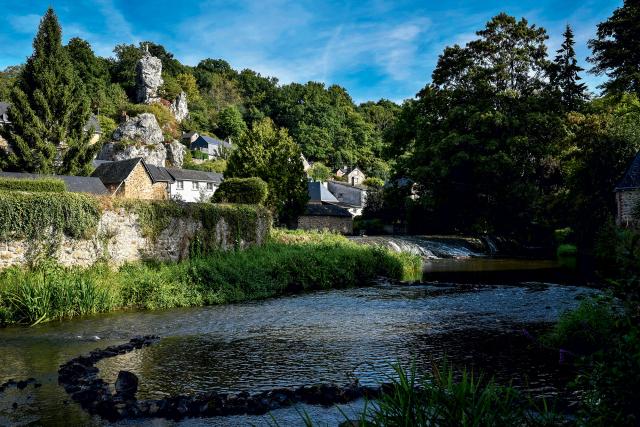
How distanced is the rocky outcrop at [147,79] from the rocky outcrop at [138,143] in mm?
18354

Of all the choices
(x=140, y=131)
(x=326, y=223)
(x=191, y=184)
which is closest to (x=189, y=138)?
(x=140, y=131)

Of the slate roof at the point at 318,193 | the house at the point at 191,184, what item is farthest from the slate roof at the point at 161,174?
the slate roof at the point at 318,193

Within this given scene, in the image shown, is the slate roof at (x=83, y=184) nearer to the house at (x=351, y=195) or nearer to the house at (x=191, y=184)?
the house at (x=191, y=184)

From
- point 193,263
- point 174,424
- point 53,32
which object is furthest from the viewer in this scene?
point 53,32

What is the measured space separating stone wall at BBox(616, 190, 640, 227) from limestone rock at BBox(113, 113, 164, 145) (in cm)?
6887

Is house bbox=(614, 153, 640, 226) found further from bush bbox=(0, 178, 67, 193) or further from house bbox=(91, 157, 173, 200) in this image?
house bbox=(91, 157, 173, 200)

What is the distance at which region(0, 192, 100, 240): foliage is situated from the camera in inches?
597

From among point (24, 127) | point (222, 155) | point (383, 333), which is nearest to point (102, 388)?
point (383, 333)

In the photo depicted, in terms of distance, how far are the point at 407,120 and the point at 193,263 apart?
106ft

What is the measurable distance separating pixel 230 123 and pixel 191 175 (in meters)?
38.8

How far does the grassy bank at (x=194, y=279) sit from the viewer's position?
1367cm

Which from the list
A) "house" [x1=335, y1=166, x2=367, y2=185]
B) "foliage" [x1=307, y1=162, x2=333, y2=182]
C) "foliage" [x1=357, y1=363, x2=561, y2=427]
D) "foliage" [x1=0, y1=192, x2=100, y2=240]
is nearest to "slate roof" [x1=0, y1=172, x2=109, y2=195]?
"foliage" [x1=0, y1=192, x2=100, y2=240]

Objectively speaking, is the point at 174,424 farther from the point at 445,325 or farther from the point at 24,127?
the point at 24,127

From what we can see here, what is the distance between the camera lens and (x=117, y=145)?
77375 millimetres
